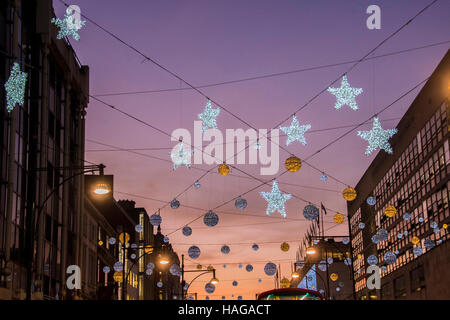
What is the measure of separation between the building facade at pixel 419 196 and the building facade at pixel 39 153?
19259mm

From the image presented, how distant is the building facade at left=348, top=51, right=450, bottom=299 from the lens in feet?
163

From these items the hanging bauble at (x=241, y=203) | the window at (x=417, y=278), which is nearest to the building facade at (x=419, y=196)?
the window at (x=417, y=278)

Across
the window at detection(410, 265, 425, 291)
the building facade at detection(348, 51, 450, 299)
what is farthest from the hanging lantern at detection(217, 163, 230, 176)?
the window at detection(410, 265, 425, 291)

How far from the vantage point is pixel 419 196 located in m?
57.8

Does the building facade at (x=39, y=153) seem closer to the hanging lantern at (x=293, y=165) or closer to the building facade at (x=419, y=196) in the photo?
the hanging lantern at (x=293, y=165)

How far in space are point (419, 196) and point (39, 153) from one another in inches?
1497

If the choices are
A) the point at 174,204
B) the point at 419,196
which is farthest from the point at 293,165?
the point at 419,196

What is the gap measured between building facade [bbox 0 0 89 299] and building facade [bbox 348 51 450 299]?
19.3 m

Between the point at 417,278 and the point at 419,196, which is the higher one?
the point at 419,196

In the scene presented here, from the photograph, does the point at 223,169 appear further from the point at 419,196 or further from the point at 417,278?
the point at 417,278

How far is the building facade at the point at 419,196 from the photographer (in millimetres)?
49562

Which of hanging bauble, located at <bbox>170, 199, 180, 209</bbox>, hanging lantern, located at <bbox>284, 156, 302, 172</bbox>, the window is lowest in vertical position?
the window

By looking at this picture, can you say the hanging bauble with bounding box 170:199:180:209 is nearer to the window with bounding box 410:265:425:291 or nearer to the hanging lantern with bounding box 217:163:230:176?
the hanging lantern with bounding box 217:163:230:176

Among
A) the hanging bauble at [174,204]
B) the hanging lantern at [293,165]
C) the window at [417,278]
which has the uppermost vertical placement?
the hanging lantern at [293,165]
